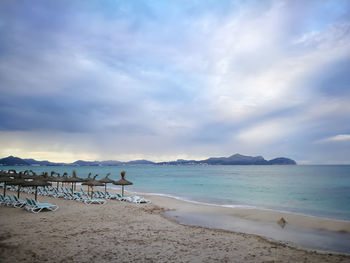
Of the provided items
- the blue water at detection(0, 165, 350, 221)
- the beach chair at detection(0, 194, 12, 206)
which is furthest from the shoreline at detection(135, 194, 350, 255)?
the beach chair at detection(0, 194, 12, 206)

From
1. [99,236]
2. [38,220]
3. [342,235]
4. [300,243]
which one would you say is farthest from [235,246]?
[38,220]

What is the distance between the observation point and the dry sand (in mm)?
5859

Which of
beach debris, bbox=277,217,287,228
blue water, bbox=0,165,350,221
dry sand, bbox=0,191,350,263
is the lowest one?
blue water, bbox=0,165,350,221

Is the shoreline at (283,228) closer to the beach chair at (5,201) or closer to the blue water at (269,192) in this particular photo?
the blue water at (269,192)

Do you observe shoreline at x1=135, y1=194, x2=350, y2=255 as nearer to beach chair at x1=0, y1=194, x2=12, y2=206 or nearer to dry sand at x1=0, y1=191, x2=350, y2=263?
dry sand at x1=0, y1=191, x2=350, y2=263

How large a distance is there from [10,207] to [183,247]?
10.7 meters

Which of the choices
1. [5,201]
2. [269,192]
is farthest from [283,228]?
[269,192]

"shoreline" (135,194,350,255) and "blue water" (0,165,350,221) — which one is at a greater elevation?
"shoreline" (135,194,350,255)

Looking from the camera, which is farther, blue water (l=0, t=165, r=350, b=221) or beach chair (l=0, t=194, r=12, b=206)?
blue water (l=0, t=165, r=350, b=221)

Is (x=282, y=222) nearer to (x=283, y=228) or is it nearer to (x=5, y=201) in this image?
(x=283, y=228)

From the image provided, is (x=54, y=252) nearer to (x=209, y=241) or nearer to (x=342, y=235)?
(x=209, y=241)

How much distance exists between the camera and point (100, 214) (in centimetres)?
1121

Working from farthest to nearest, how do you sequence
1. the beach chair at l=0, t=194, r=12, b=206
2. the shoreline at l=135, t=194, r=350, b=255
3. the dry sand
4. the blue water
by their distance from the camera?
the blue water → the beach chair at l=0, t=194, r=12, b=206 → the shoreline at l=135, t=194, r=350, b=255 → the dry sand

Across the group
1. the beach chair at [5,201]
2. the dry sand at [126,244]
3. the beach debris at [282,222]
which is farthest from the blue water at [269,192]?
the beach chair at [5,201]
